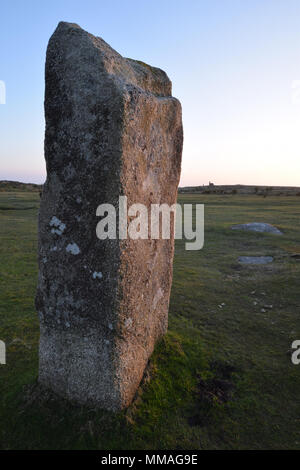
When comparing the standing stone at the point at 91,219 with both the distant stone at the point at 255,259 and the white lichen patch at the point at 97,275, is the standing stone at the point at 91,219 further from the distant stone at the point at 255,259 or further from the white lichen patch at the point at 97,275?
the distant stone at the point at 255,259

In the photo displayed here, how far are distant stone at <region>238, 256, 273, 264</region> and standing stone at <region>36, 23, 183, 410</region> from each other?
872 cm

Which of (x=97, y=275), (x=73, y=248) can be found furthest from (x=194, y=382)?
(x=73, y=248)

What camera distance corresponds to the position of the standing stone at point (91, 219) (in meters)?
3.59

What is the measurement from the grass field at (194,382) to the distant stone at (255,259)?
2.21 meters

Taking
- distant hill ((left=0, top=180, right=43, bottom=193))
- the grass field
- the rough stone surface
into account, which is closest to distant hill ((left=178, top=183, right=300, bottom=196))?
distant hill ((left=0, top=180, right=43, bottom=193))

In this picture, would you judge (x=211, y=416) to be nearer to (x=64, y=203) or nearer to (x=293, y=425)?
(x=293, y=425)

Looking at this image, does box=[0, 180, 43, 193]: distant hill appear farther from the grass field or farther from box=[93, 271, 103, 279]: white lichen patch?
box=[93, 271, 103, 279]: white lichen patch

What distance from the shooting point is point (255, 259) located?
1254 centimetres

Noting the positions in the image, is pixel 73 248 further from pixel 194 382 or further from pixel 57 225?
pixel 194 382

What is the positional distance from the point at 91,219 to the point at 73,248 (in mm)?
420

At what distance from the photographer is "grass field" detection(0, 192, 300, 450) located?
3.94m
